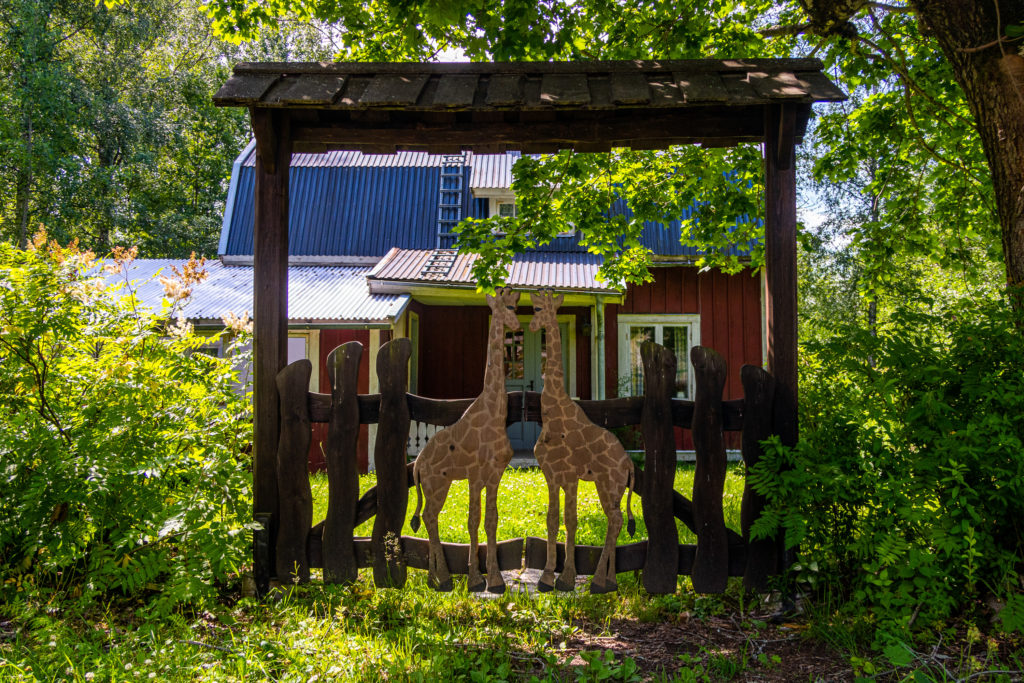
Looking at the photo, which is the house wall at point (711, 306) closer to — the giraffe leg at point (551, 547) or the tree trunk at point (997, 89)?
the tree trunk at point (997, 89)

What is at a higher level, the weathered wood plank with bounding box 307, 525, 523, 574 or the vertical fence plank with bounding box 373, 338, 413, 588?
the vertical fence plank with bounding box 373, 338, 413, 588

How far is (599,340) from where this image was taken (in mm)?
10617

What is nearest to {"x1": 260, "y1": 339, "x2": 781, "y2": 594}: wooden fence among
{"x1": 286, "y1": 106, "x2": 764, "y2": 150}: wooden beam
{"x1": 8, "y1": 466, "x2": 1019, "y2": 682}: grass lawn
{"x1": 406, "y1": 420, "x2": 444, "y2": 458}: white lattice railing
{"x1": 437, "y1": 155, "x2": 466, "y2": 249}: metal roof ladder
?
{"x1": 8, "y1": 466, "x2": 1019, "y2": 682}: grass lawn

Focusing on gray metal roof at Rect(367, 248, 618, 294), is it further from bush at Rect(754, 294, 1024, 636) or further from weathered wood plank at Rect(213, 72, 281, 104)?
bush at Rect(754, 294, 1024, 636)

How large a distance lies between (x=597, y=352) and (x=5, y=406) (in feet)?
27.3

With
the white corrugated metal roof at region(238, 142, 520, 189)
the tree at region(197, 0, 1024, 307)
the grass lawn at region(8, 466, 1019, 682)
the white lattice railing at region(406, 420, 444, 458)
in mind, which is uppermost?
the white corrugated metal roof at region(238, 142, 520, 189)

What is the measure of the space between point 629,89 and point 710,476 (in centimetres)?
233

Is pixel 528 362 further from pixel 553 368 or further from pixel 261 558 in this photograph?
pixel 261 558

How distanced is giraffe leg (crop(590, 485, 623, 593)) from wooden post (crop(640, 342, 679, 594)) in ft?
0.57

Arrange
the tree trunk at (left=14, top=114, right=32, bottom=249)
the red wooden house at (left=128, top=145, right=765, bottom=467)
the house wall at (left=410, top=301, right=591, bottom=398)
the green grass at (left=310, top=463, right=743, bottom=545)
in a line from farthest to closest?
the tree trunk at (left=14, top=114, right=32, bottom=249) → the house wall at (left=410, top=301, right=591, bottom=398) → the red wooden house at (left=128, top=145, right=765, bottom=467) → the green grass at (left=310, top=463, right=743, bottom=545)

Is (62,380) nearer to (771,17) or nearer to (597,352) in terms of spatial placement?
(597,352)

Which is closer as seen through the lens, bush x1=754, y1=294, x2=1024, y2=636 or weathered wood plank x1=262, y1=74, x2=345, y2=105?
bush x1=754, y1=294, x2=1024, y2=636

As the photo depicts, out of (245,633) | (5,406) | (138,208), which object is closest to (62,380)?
(5,406)

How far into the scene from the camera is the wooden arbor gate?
372 centimetres
